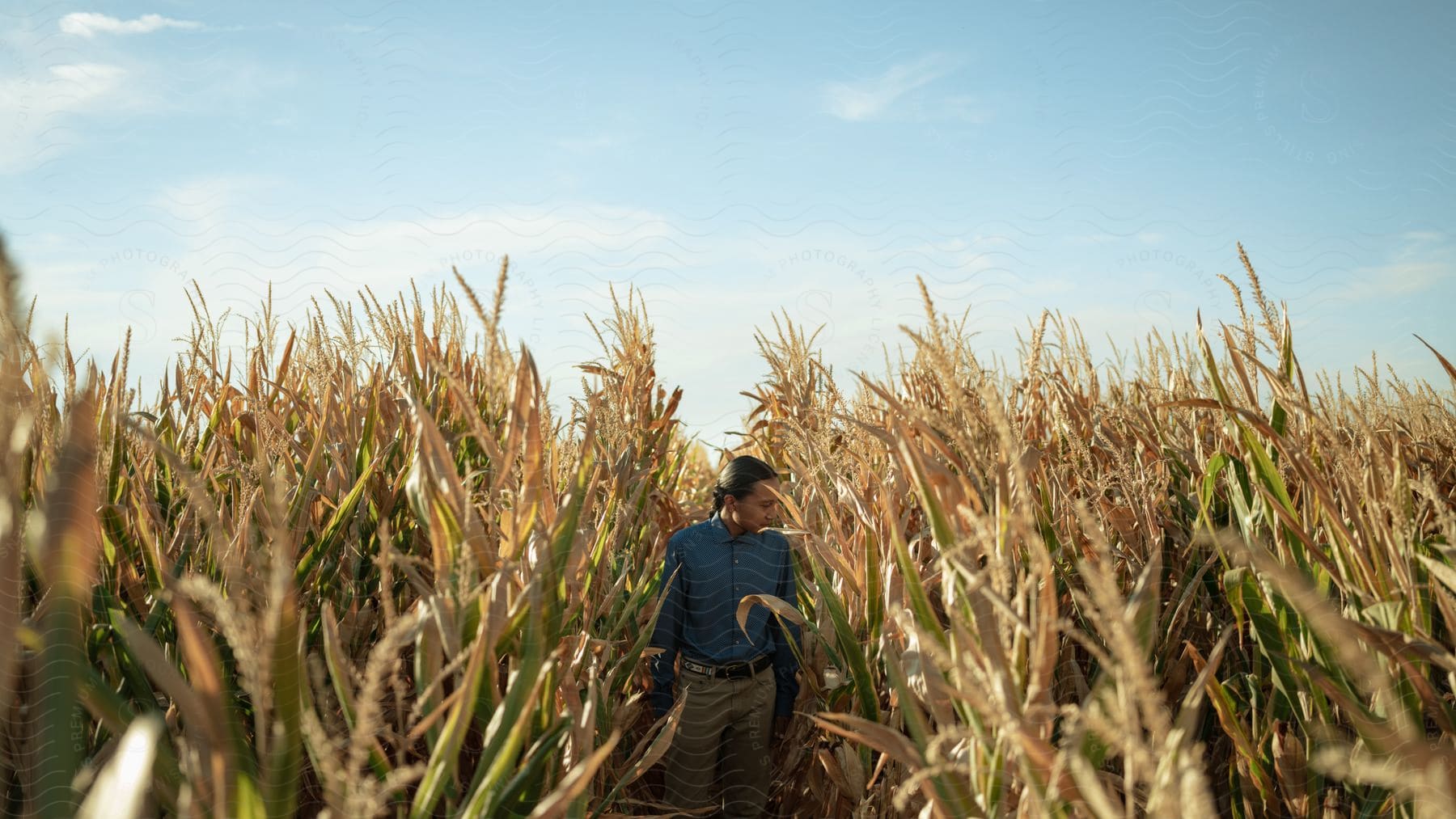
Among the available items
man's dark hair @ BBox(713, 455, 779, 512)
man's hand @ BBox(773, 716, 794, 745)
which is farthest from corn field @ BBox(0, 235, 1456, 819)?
man's dark hair @ BBox(713, 455, 779, 512)

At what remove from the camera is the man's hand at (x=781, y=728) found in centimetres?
292

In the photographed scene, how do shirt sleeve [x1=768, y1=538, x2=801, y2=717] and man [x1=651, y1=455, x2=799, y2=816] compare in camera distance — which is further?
shirt sleeve [x1=768, y1=538, x2=801, y2=717]

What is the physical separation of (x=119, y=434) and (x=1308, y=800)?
2407mm

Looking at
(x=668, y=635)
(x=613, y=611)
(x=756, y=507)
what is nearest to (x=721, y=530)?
(x=756, y=507)

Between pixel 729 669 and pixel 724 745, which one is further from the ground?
pixel 729 669

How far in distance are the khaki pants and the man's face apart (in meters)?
0.49

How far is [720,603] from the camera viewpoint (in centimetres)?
283

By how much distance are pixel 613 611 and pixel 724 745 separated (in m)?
0.87

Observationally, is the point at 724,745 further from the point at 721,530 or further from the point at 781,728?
the point at 721,530

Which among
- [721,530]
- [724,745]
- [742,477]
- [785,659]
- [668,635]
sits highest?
[742,477]

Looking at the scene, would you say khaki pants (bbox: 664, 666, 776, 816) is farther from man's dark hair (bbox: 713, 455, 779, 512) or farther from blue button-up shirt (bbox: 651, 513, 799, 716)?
man's dark hair (bbox: 713, 455, 779, 512)

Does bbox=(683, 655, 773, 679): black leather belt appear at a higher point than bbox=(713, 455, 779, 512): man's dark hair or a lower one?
lower

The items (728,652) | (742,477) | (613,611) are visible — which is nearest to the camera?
(613,611)

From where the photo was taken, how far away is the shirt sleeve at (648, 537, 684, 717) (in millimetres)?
2775
